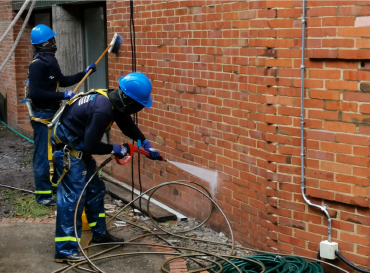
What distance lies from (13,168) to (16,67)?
372 centimetres

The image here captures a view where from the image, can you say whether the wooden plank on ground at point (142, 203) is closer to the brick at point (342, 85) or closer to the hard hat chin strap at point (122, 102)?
the hard hat chin strap at point (122, 102)

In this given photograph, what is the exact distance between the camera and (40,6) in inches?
429

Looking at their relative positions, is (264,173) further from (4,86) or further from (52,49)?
(4,86)

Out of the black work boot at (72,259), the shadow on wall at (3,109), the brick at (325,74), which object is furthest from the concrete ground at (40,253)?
the shadow on wall at (3,109)

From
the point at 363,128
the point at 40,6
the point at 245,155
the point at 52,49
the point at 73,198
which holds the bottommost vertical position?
the point at 73,198

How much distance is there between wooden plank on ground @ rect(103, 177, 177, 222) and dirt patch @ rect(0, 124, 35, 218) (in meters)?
1.17

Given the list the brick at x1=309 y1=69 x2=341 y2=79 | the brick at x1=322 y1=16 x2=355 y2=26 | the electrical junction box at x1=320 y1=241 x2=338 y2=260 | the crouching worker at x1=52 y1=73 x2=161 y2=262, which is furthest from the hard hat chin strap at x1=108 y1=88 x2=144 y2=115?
the electrical junction box at x1=320 y1=241 x2=338 y2=260

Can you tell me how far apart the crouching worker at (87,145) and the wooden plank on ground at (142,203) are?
1.02 meters

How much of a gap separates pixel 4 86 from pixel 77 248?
29.9 feet

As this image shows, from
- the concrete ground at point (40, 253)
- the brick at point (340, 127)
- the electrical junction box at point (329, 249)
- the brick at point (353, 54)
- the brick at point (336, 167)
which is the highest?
the brick at point (353, 54)

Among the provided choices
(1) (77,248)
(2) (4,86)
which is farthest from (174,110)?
(2) (4,86)

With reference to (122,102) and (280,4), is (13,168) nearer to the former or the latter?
(122,102)

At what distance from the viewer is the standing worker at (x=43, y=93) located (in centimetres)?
709

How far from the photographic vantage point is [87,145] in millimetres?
5008
